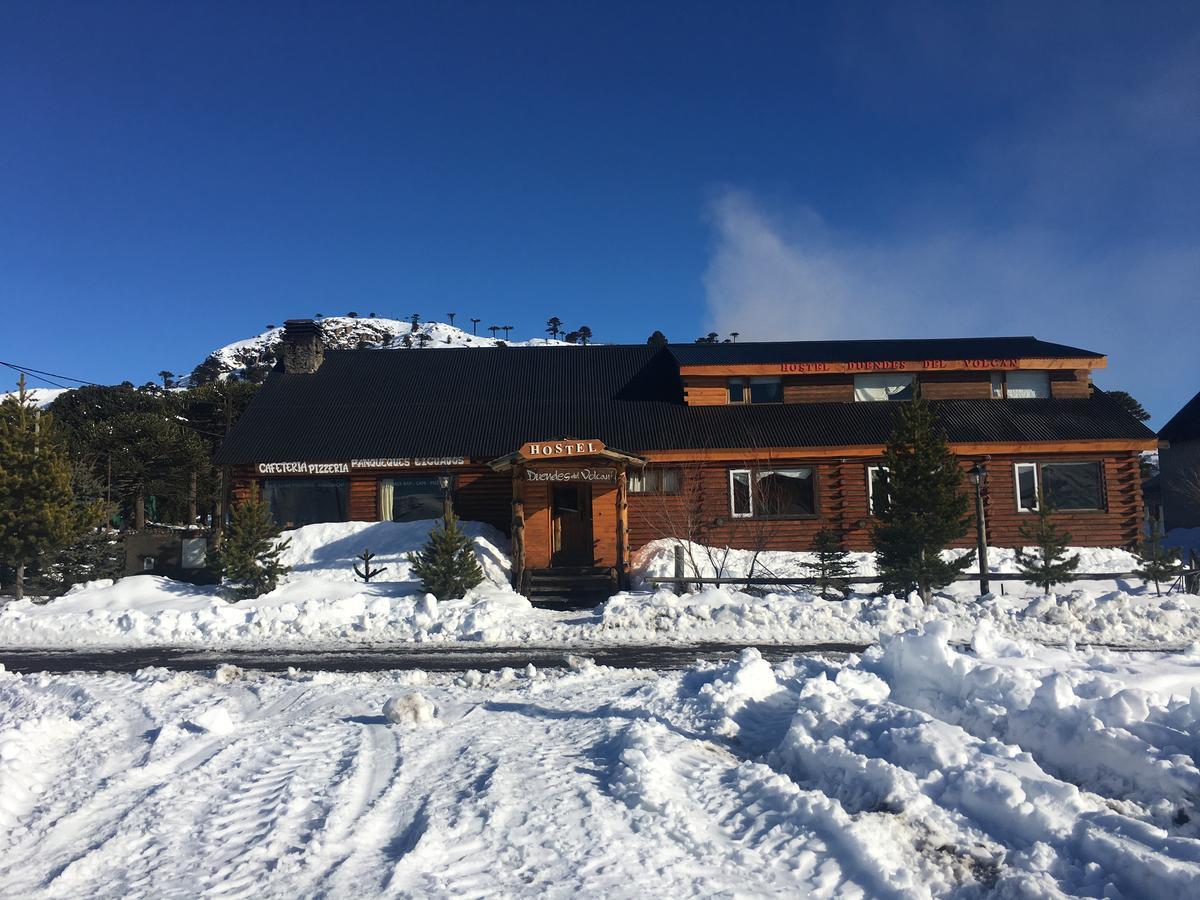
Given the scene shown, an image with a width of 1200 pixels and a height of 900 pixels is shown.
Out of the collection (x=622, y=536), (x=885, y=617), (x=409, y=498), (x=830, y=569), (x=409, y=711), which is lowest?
Answer: (x=885, y=617)

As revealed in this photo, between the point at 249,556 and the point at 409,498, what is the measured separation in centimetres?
695

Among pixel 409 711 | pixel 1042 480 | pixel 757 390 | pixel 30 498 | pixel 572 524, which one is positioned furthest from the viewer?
pixel 757 390

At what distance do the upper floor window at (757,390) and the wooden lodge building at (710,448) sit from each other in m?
0.05

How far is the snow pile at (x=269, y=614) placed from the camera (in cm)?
1475

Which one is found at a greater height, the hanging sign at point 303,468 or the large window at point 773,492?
the hanging sign at point 303,468

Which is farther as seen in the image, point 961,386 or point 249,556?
point 961,386

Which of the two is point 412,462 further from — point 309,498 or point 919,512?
point 919,512

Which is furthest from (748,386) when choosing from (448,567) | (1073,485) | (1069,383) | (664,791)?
(664,791)

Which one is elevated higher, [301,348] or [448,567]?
[301,348]

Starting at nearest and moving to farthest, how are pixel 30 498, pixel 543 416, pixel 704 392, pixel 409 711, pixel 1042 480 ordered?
pixel 409 711, pixel 30 498, pixel 1042 480, pixel 543 416, pixel 704 392

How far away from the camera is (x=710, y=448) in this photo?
23047 millimetres

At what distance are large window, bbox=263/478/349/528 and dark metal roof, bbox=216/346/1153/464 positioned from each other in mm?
940

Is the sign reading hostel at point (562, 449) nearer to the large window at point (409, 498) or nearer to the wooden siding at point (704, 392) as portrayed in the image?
the large window at point (409, 498)

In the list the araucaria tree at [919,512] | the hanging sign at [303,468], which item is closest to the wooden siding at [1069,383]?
the araucaria tree at [919,512]
